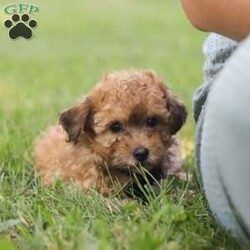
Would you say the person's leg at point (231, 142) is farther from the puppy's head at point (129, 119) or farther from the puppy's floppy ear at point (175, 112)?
the puppy's floppy ear at point (175, 112)

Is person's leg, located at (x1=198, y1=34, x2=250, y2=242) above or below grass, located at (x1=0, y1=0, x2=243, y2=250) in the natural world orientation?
above

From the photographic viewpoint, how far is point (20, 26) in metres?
5.26

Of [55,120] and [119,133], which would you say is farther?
[55,120]

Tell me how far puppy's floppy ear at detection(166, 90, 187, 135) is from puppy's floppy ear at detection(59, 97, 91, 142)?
0.40 m

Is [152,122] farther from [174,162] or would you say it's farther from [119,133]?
[174,162]

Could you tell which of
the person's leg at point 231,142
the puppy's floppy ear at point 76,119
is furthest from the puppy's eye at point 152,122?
the person's leg at point 231,142

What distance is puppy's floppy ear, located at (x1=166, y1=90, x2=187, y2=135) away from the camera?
5.22 meters

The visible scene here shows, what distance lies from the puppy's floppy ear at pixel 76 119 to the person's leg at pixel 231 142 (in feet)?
4.27

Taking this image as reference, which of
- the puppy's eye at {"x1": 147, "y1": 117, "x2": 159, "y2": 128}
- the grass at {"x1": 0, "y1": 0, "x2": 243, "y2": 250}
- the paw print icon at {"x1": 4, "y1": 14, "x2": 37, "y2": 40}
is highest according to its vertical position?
the paw print icon at {"x1": 4, "y1": 14, "x2": 37, "y2": 40}

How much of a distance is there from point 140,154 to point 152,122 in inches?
9.0

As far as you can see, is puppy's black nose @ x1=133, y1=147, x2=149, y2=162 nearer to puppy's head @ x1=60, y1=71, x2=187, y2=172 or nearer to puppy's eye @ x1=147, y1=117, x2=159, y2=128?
puppy's head @ x1=60, y1=71, x2=187, y2=172

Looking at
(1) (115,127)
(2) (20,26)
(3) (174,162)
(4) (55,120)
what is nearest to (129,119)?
(1) (115,127)

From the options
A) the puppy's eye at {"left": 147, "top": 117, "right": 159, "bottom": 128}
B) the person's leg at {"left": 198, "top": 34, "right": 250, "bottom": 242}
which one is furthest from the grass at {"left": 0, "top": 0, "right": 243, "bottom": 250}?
the puppy's eye at {"left": 147, "top": 117, "right": 159, "bottom": 128}

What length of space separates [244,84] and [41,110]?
12.5 ft
